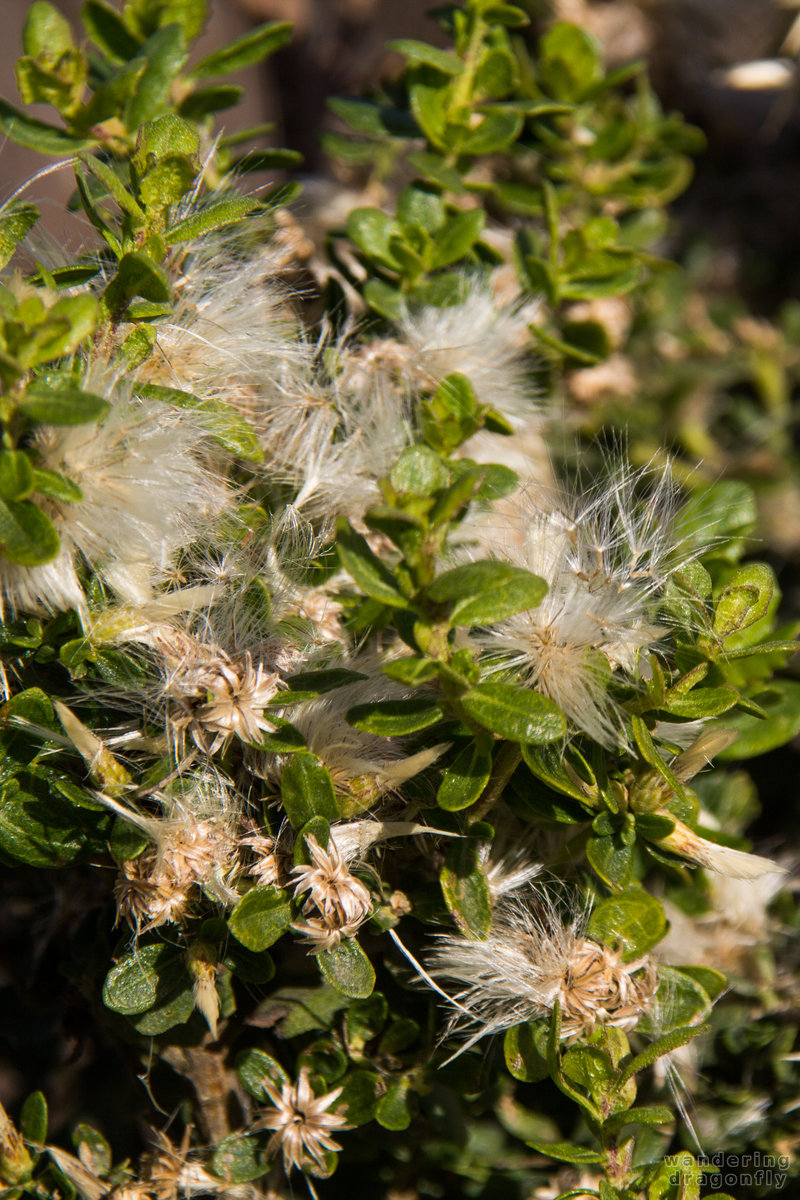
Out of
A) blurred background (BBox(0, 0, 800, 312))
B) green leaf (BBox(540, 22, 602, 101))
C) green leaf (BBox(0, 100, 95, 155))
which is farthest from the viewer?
blurred background (BBox(0, 0, 800, 312))

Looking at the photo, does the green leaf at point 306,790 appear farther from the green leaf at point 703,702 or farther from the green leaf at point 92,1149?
the green leaf at point 92,1149

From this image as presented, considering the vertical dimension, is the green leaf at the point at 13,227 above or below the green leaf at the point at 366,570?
above

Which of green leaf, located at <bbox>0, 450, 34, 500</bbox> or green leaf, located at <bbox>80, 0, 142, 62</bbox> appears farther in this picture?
green leaf, located at <bbox>80, 0, 142, 62</bbox>

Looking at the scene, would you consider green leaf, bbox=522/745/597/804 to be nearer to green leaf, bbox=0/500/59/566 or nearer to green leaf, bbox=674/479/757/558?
green leaf, bbox=674/479/757/558

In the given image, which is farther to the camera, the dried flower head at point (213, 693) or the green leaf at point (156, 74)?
the green leaf at point (156, 74)

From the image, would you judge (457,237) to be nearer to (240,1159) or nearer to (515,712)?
(515,712)

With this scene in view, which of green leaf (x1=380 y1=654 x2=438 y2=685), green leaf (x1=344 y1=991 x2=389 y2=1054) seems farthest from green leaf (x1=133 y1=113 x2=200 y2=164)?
green leaf (x1=344 y1=991 x2=389 y2=1054)

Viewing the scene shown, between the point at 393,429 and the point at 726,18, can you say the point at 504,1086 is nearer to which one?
the point at 393,429

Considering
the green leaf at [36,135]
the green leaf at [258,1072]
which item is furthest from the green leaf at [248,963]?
the green leaf at [36,135]
